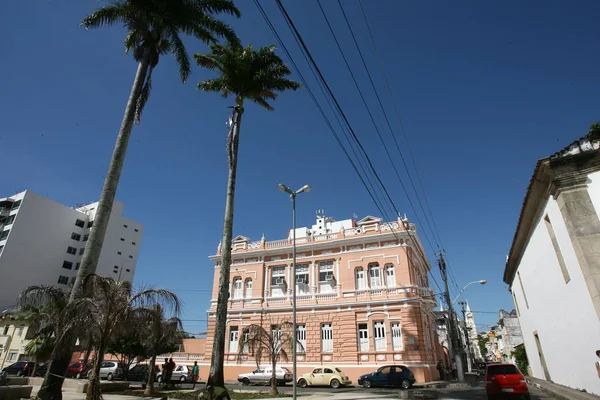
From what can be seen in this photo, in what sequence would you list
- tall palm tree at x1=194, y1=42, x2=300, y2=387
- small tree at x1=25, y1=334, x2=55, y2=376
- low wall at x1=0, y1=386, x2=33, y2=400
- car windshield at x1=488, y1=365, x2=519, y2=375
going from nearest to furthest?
low wall at x1=0, y1=386, x2=33, y2=400, car windshield at x1=488, y1=365, x2=519, y2=375, tall palm tree at x1=194, y1=42, x2=300, y2=387, small tree at x1=25, y1=334, x2=55, y2=376

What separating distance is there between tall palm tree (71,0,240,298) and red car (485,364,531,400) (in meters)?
15.5

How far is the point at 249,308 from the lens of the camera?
2895 cm

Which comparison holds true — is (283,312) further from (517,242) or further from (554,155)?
(554,155)

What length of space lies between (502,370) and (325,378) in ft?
36.9

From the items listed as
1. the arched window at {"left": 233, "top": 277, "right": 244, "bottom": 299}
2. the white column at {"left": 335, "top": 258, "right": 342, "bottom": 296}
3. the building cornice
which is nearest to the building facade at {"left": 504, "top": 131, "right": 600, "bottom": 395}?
the building cornice

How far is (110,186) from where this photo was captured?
11.5 metres

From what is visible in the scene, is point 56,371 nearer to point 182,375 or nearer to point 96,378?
point 96,378

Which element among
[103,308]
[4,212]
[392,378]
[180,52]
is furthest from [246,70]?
[4,212]

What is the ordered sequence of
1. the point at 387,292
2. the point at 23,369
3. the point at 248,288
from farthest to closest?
the point at 248,288, the point at 23,369, the point at 387,292

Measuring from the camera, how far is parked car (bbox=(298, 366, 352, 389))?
21406 millimetres

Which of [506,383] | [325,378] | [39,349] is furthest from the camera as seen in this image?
[325,378]

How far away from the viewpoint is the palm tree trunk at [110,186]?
34.2 feet

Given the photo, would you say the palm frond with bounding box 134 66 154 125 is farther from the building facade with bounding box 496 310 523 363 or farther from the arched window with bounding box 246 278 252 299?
the building facade with bounding box 496 310 523 363

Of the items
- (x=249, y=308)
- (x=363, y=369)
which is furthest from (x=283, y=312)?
(x=363, y=369)
